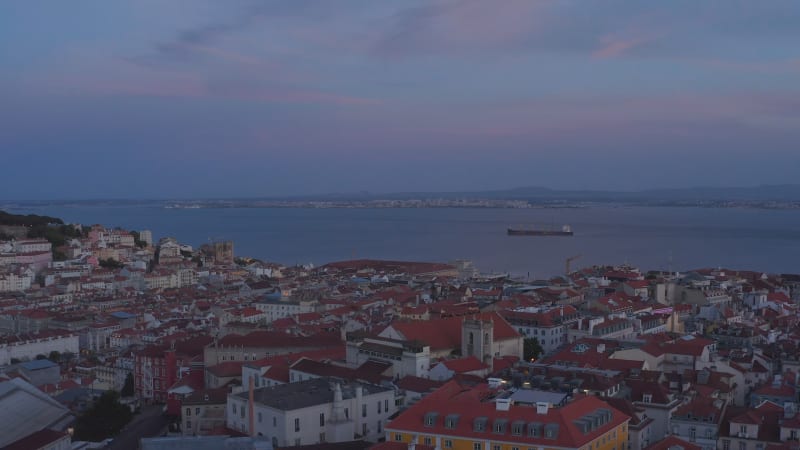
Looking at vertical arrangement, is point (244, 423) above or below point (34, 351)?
above

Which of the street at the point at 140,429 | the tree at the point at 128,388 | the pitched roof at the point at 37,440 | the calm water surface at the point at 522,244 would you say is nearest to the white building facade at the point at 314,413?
the street at the point at 140,429

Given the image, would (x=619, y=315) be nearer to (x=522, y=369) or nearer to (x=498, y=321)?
(x=498, y=321)

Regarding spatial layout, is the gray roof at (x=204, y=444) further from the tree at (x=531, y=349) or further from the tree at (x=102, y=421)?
the tree at (x=531, y=349)

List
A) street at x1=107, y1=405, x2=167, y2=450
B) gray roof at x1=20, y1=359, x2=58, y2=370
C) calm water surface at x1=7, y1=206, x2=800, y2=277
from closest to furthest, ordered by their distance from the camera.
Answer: street at x1=107, y1=405, x2=167, y2=450 → gray roof at x1=20, y1=359, x2=58, y2=370 → calm water surface at x1=7, y1=206, x2=800, y2=277

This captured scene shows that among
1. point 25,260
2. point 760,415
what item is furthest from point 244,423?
point 25,260

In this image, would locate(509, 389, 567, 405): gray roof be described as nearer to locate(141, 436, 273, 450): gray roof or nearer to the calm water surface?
locate(141, 436, 273, 450): gray roof

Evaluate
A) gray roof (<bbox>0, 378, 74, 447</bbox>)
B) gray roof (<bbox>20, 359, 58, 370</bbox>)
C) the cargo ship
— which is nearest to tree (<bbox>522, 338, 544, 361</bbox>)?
gray roof (<bbox>0, 378, 74, 447</bbox>)
